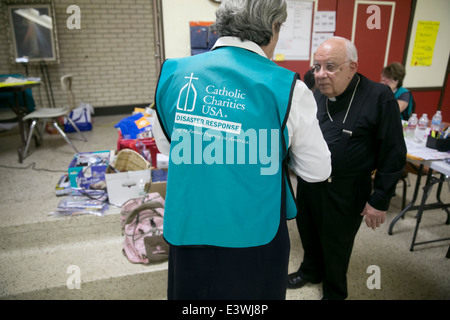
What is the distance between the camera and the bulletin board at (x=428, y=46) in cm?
444

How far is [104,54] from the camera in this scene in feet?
19.4

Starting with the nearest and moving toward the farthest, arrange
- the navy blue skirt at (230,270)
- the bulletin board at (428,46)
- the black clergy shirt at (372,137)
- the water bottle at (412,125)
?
1. the navy blue skirt at (230,270)
2. the black clergy shirt at (372,137)
3. the water bottle at (412,125)
4. the bulletin board at (428,46)

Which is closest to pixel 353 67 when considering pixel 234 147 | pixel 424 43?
pixel 234 147

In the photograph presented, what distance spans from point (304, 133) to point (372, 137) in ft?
2.95

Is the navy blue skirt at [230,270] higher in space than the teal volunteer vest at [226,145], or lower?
lower

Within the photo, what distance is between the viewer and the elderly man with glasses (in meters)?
1.65

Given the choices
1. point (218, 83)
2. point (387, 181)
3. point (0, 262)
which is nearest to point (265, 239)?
point (218, 83)

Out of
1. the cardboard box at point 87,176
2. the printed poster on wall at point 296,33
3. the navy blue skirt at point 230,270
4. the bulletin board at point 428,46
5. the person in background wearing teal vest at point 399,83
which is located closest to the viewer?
the navy blue skirt at point 230,270

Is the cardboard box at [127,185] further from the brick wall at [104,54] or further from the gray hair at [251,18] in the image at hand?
the brick wall at [104,54]

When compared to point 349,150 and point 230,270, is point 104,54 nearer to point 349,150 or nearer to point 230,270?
point 349,150

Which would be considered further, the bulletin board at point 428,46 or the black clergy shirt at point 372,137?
Answer: the bulletin board at point 428,46

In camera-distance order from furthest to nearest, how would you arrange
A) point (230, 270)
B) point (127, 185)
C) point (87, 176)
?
point (87, 176) < point (127, 185) < point (230, 270)

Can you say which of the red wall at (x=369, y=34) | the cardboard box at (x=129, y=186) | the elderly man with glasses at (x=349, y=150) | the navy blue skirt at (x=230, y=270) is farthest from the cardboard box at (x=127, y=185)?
the red wall at (x=369, y=34)

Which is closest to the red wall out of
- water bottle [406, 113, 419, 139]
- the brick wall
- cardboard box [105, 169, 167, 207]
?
water bottle [406, 113, 419, 139]
